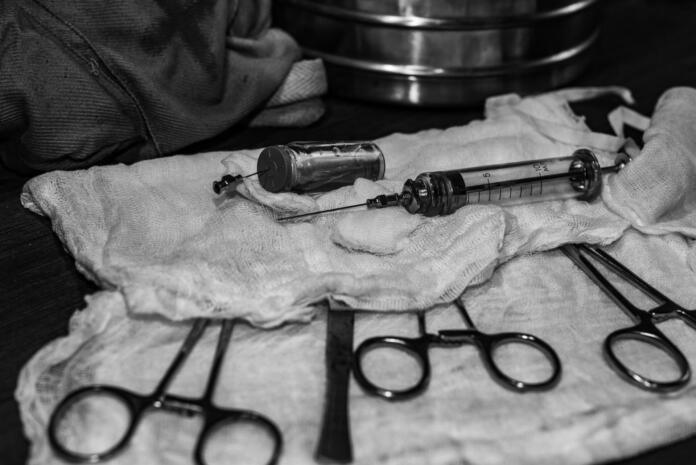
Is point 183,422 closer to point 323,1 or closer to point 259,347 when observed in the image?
point 259,347

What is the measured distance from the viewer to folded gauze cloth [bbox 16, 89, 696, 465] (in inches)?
15.8

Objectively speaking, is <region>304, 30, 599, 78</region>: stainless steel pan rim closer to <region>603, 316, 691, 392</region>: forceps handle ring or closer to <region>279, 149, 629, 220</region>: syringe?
<region>279, 149, 629, 220</region>: syringe

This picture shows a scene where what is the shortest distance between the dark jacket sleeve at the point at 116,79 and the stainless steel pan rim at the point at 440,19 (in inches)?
3.9

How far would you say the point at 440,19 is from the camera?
2.33 ft

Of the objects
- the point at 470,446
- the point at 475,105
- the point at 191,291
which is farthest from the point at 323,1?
the point at 470,446

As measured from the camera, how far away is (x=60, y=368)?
43 cm

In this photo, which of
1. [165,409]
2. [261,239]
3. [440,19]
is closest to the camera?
[165,409]

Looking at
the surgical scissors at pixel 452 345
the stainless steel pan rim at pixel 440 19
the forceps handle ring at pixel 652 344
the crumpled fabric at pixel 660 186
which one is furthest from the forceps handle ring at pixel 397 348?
the stainless steel pan rim at pixel 440 19

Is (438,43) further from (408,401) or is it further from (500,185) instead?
(408,401)

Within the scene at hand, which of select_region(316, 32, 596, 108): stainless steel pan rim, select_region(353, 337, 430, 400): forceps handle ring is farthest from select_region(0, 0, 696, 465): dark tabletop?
select_region(353, 337, 430, 400): forceps handle ring

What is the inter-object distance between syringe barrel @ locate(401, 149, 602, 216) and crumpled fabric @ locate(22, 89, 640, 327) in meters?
0.01

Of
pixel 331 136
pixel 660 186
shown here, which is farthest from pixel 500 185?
pixel 331 136

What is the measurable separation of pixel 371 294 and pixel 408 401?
83 mm

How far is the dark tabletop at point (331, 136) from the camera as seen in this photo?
447mm
